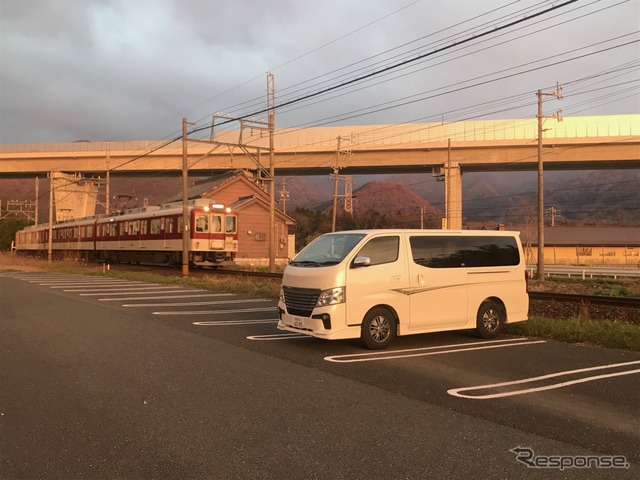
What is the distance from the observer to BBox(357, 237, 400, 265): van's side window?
8.33 metres

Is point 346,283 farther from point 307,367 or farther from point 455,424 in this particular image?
point 455,424

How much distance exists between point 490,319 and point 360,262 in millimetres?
2934

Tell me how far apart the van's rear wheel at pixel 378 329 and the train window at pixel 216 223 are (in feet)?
71.7

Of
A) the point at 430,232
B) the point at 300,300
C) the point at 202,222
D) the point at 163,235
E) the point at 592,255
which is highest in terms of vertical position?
the point at 202,222

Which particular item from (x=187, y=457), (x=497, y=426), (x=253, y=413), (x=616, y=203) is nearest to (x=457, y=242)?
(x=497, y=426)

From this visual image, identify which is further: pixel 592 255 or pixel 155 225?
pixel 592 255

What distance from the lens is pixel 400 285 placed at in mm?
8336

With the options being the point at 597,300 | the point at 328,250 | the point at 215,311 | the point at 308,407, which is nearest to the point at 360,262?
the point at 328,250

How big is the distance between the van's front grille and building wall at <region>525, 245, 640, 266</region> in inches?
2434

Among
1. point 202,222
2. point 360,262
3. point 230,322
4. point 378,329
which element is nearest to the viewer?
point 360,262

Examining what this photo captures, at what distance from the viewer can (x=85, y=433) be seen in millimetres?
4527

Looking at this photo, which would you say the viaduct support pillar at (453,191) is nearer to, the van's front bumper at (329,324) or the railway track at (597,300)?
the railway track at (597,300)

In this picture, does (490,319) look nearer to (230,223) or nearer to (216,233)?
(216,233)

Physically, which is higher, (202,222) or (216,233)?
(202,222)
